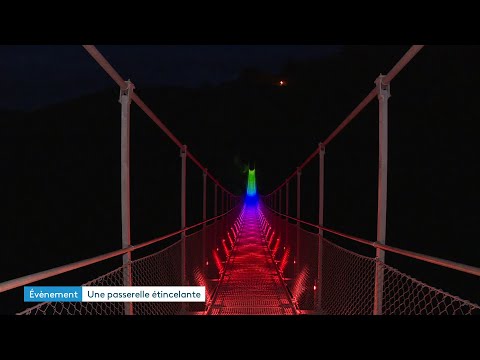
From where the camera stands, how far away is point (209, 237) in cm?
470

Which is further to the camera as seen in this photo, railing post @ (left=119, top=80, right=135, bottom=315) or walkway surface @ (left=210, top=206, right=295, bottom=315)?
walkway surface @ (left=210, top=206, right=295, bottom=315)

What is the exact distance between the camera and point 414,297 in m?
1.43

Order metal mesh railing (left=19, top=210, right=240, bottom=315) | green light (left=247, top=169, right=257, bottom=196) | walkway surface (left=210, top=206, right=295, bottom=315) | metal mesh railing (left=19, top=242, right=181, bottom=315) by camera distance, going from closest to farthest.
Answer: metal mesh railing (left=19, top=242, right=181, bottom=315), metal mesh railing (left=19, top=210, right=240, bottom=315), walkway surface (left=210, top=206, right=295, bottom=315), green light (left=247, top=169, right=257, bottom=196)

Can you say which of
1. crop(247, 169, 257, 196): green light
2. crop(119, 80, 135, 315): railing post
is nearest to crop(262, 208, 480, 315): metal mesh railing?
crop(119, 80, 135, 315): railing post

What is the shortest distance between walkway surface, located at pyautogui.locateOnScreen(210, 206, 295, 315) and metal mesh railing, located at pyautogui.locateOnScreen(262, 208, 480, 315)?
0.18 meters

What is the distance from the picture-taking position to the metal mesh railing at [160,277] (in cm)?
148

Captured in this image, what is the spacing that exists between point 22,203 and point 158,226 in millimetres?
23426

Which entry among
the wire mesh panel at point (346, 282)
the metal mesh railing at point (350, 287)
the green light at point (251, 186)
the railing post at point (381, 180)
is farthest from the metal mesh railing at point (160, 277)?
the green light at point (251, 186)

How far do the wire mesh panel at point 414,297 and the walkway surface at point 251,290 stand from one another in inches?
58.7

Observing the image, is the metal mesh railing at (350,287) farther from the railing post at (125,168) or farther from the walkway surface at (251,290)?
the railing post at (125,168)

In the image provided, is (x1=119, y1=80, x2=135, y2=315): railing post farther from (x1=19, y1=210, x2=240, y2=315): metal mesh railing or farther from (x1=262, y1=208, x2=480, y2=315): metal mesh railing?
(x1=262, y1=208, x2=480, y2=315): metal mesh railing

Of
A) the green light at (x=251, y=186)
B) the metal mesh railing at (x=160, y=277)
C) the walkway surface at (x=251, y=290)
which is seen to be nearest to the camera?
the metal mesh railing at (x=160, y=277)

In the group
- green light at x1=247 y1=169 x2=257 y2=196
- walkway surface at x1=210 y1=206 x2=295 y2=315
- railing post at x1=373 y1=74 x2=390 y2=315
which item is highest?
green light at x1=247 y1=169 x2=257 y2=196

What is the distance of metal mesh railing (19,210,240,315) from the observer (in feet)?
4.85
